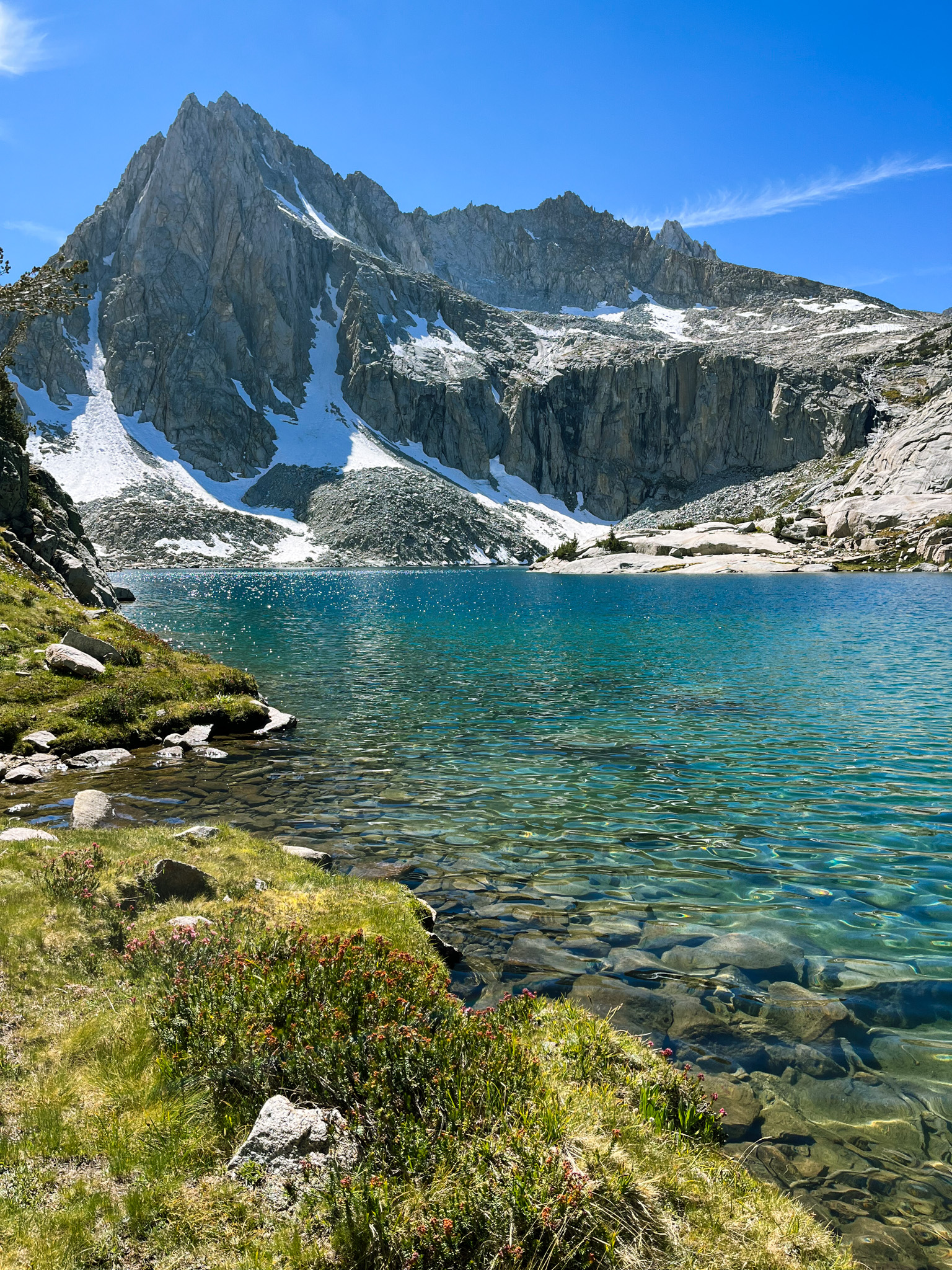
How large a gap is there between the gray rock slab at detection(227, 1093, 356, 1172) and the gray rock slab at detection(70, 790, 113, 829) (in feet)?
35.8

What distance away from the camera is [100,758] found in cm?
2012

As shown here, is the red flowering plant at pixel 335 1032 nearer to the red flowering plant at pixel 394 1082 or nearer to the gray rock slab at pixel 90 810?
the red flowering plant at pixel 394 1082

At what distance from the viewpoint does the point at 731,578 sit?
367 ft

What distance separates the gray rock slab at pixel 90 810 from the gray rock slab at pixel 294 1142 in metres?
10.9

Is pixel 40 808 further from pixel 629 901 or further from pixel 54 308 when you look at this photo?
pixel 54 308

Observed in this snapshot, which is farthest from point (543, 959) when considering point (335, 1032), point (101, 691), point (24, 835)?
point (101, 691)

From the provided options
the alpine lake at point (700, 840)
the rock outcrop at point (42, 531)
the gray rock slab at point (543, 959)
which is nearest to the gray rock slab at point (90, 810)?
the alpine lake at point (700, 840)

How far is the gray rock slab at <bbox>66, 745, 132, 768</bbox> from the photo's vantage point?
772 inches

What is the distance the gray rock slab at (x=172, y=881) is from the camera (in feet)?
33.3

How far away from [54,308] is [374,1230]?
1471 inches

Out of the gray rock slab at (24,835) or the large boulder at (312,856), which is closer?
the gray rock slab at (24,835)

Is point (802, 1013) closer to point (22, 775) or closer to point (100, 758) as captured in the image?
point (22, 775)

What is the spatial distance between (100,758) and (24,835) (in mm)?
8444

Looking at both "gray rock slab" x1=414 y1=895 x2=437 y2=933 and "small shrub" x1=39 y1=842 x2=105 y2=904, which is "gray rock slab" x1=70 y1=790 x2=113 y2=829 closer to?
"small shrub" x1=39 y1=842 x2=105 y2=904
